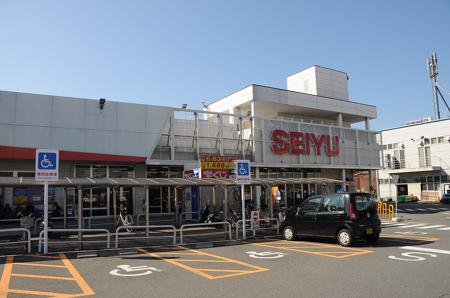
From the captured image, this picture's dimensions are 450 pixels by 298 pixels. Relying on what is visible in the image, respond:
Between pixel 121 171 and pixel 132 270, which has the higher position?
pixel 121 171

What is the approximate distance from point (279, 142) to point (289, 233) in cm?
1770

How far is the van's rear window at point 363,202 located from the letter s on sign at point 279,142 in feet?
59.8

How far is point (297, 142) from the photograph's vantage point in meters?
32.7

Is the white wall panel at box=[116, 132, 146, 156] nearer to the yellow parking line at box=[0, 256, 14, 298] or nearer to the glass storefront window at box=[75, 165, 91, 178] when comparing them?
the glass storefront window at box=[75, 165, 91, 178]

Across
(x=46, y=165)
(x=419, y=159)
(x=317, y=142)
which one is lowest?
(x=46, y=165)

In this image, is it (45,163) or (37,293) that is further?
(45,163)

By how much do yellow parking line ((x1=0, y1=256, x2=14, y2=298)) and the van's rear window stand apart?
9.76 metres

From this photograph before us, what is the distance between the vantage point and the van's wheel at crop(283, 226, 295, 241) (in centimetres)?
1408

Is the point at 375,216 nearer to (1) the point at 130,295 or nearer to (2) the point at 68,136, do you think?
(1) the point at 130,295

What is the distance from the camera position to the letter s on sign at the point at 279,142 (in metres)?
31.1

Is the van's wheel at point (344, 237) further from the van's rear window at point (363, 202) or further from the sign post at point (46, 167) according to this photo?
the sign post at point (46, 167)

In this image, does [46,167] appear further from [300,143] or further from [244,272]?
[300,143]

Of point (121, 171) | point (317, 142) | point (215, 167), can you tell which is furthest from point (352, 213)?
point (317, 142)

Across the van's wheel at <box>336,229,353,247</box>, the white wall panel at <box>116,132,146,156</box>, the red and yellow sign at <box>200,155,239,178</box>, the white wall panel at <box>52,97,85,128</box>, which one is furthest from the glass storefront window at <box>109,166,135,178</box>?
the van's wheel at <box>336,229,353,247</box>
